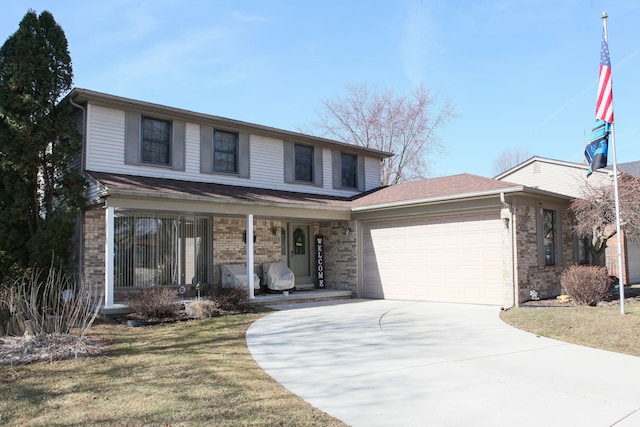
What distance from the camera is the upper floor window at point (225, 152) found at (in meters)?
14.0

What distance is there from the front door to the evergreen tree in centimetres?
669

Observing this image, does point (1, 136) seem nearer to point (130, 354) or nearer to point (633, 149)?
point (130, 354)

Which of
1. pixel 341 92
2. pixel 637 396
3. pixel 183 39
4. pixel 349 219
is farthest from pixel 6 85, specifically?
pixel 341 92

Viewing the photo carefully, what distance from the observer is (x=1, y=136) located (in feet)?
34.4

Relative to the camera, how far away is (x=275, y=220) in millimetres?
14953

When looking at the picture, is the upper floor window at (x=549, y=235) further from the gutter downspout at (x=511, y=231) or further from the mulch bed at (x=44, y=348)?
the mulch bed at (x=44, y=348)

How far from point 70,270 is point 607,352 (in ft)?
38.4

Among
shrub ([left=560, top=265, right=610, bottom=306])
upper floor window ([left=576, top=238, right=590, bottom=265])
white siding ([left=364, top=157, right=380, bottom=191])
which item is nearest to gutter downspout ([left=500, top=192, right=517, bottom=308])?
shrub ([left=560, top=265, right=610, bottom=306])

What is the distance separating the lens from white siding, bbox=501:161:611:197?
65.1 ft

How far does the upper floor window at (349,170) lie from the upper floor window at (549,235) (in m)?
6.83

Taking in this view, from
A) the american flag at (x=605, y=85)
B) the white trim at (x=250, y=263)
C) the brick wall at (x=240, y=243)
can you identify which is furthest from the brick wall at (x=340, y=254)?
the american flag at (x=605, y=85)

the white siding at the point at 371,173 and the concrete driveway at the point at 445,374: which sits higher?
the white siding at the point at 371,173

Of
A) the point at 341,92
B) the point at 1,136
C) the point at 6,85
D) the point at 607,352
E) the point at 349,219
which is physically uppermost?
the point at 341,92

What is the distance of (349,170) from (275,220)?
13.1 feet
